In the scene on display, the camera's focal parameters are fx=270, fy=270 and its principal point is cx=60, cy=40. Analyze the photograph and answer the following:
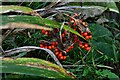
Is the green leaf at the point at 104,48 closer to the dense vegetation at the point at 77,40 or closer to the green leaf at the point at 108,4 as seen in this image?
the dense vegetation at the point at 77,40

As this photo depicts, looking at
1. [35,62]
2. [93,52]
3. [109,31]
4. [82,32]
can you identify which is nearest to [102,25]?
[109,31]

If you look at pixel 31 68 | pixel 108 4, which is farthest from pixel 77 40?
pixel 31 68

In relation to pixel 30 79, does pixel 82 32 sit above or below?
above

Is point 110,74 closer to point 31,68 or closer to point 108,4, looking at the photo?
Answer: point 108,4

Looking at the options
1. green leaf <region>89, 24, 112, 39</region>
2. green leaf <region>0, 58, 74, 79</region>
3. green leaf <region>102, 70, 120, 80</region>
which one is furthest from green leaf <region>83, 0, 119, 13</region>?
green leaf <region>0, 58, 74, 79</region>

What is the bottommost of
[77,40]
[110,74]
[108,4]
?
[110,74]

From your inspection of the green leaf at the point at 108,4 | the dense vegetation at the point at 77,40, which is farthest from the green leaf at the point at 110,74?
the green leaf at the point at 108,4

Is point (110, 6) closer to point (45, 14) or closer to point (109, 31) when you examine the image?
point (109, 31)
